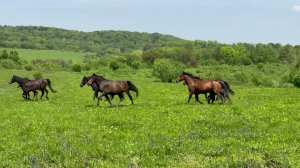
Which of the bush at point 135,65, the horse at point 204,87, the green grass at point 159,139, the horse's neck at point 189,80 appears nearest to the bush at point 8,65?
the bush at point 135,65

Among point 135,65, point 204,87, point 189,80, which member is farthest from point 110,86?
point 135,65

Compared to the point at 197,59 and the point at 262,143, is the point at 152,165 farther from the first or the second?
the point at 197,59

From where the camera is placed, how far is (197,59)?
175000 millimetres

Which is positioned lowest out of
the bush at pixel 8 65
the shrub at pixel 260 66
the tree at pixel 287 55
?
the bush at pixel 8 65

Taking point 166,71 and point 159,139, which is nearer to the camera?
point 159,139

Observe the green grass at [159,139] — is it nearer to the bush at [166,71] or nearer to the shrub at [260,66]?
the bush at [166,71]

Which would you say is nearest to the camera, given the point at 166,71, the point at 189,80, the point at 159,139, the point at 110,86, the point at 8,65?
the point at 159,139

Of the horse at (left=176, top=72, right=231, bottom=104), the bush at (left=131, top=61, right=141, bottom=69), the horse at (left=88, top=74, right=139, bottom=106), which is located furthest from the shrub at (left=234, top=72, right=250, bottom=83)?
the horse at (left=88, top=74, right=139, bottom=106)

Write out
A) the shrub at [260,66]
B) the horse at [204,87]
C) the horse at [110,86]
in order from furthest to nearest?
the shrub at [260,66] < the horse at [110,86] < the horse at [204,87]

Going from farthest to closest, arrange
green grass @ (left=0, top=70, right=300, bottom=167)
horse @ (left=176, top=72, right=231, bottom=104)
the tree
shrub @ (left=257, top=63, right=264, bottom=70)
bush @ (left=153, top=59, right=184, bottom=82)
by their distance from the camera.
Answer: the tree < shrub @ (left=257, top=63, right=264, bottom=70) < bush @ (left=153, top=59, right=184, bottom=82) < horse @ (left=176, top=72, right=231, bottom=104) < green grass @ (left=0, top=70, right=300, bottom=167)

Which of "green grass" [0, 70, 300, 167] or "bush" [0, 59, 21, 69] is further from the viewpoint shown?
"bush" [0, 59, 21, 69]

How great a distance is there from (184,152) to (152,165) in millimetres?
1723

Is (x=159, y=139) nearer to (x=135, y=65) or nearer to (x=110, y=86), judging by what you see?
(x=110, y=86)

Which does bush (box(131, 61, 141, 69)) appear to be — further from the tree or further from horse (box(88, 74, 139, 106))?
horse (box(88, 74, 139, 106))
